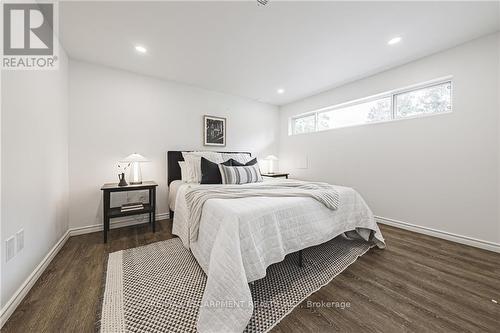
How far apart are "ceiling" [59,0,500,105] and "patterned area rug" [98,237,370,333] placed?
2.40 meters

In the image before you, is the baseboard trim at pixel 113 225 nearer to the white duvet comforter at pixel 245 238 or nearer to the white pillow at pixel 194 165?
the white pillow at pixel 194 165

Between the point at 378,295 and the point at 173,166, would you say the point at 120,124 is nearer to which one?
the point at 173,166

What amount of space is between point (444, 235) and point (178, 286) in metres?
3.21

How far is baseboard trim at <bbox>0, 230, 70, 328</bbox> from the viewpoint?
1159 millimetres

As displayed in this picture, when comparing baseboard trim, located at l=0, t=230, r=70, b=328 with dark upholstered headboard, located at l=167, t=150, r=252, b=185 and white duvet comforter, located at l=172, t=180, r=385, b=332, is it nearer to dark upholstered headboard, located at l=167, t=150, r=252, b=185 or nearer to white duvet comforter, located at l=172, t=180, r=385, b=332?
white duvet comforter, located at l=172, t=180, r=385, b=332

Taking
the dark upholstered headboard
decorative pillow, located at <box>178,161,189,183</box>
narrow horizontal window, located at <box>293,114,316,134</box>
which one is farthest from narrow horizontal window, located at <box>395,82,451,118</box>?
the dark upholstered headboard

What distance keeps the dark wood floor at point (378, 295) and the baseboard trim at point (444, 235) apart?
0.12 m

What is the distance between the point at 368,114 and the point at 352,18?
184 centimetres

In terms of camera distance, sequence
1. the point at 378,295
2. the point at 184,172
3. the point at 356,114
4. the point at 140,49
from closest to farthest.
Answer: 1. the point at 378,295
2. the point at 140,49
3. the point at 184,172
4. the point at 356,114

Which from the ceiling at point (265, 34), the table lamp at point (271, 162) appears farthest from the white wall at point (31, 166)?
the table lamp at point (271, 162)

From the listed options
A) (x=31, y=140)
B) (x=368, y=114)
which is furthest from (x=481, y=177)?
(x=31, y=140)

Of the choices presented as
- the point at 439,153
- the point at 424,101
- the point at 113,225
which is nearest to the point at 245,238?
the point at 113,225

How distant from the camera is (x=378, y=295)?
140 centimetres

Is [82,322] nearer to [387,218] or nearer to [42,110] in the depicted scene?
[42,110]
